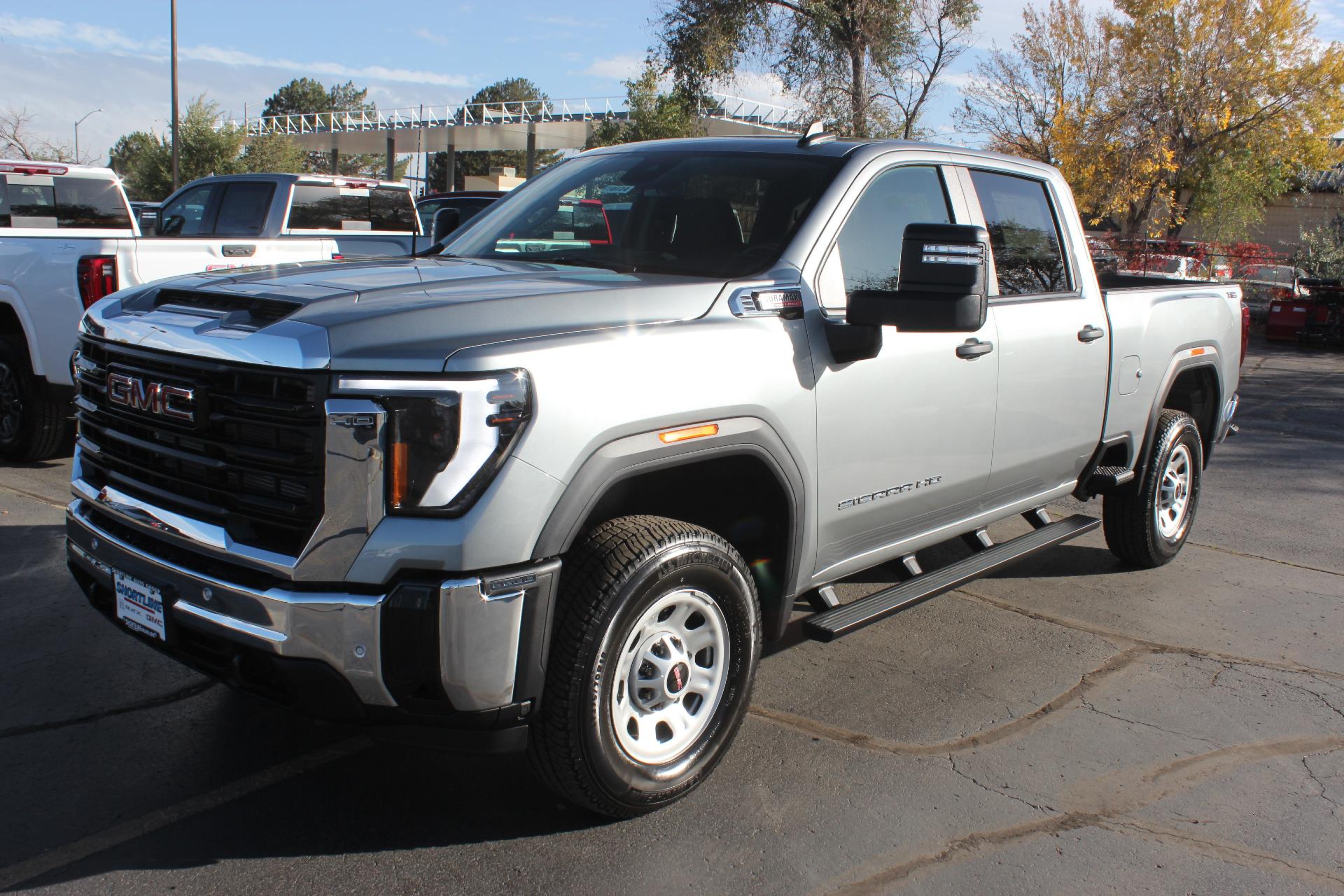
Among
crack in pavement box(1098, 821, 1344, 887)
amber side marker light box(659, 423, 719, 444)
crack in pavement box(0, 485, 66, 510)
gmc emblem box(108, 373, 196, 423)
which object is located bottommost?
crack in pavement box(1098, 821, 1344, 887)

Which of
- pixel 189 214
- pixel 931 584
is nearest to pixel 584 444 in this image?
pixel 931 584

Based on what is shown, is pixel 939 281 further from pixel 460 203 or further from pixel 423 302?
pixel 460 203

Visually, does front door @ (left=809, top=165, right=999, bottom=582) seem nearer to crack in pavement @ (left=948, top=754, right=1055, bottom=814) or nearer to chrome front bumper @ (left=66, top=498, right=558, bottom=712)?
crack in pavement @ (left=948, top=754, right=1055, bottom=814)

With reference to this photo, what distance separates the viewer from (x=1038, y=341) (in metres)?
4.61

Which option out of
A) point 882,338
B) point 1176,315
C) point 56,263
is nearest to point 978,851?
point 882,338

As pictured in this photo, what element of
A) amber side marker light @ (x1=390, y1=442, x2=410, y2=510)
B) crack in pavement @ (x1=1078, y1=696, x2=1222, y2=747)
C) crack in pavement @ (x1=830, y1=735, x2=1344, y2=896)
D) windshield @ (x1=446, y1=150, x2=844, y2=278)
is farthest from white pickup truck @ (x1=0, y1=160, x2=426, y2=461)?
crack in pavement @ (x1=1078, y1=696, x2=1222, y2=747)

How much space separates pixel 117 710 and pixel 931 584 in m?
2.91

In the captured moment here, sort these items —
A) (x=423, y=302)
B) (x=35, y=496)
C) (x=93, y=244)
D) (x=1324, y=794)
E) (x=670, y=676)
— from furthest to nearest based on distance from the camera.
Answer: (x=93, y=244), (x=35, y=496), (x=1324, y=794), (x=670, y=676), (x=423, y=302)

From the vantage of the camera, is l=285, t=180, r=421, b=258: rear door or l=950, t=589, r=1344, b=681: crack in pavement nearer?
Answer: l=950, t=589, r=1344, b=681: crack in pavement

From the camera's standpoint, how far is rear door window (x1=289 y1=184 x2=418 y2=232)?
33.8 feet

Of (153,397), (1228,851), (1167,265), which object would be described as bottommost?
(1228,851)

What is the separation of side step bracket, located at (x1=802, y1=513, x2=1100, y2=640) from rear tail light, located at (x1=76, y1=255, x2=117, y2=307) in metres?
4.91

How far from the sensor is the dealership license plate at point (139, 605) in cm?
297

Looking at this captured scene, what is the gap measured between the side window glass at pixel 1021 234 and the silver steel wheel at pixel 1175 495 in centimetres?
155
